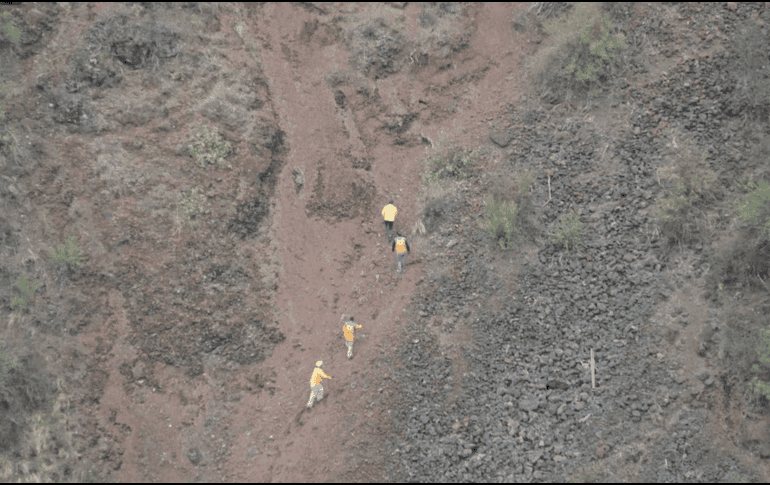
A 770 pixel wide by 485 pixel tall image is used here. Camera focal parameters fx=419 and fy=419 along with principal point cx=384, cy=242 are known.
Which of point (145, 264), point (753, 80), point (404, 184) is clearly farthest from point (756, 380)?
point (145, 264)

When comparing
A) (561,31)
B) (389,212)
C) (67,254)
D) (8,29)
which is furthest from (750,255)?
(8,29)

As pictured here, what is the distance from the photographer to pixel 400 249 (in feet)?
32.9

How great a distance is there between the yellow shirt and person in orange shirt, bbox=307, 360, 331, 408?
12.9 feet

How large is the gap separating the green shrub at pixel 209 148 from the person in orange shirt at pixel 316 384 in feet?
17.5

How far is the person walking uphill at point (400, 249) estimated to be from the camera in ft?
32.8

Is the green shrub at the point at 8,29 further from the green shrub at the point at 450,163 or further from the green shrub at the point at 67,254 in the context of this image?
the green shrub at the point at 450,163

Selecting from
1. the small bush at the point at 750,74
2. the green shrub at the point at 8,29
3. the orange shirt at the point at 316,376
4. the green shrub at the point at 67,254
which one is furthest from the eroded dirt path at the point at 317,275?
the small bush at the point at 750,74

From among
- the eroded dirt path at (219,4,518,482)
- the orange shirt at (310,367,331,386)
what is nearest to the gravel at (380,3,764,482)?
the eroded dirt path at (219,4,518,482)

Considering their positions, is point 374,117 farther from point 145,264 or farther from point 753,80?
point 753,80

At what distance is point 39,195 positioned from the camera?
9.19 m

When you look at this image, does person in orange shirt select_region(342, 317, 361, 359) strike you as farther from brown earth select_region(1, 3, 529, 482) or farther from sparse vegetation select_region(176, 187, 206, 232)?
sparse vegetation select_region(176, 187, 206, 232)

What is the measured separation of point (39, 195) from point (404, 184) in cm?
849

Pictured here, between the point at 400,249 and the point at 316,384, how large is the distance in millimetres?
3566

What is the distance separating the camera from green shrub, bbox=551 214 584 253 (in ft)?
29.9
